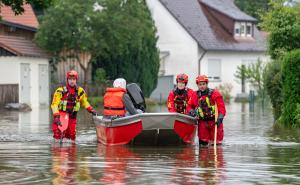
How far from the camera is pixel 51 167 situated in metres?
16.6

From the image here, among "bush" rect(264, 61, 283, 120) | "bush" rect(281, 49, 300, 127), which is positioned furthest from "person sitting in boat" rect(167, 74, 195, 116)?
"bush" rect(264, 61, 283, 120)

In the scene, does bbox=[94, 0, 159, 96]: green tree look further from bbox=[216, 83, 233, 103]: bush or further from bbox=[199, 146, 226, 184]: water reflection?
bbox=[199, 146, 226, 184]: water reflection

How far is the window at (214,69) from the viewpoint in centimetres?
7094

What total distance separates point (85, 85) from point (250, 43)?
2008 centimetres

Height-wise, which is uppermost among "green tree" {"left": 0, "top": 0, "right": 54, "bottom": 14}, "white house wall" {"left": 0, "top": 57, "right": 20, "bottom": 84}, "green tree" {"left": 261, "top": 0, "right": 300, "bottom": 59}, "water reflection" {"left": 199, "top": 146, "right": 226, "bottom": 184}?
"green tree" {"left": 0, "top": 0, "right": 54, "bottom": 14}

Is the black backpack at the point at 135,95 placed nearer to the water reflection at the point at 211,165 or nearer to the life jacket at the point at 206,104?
the life jacket at the point at 206,104

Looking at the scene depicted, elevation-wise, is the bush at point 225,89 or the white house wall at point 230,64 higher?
the white house wall at point 230,64

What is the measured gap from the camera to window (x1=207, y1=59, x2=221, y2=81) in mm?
70938

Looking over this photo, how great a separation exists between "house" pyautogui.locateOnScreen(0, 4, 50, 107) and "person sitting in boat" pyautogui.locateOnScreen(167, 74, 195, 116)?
25815 millimetres

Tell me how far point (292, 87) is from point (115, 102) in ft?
25.2

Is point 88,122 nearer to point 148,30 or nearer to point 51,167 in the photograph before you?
point 51,167

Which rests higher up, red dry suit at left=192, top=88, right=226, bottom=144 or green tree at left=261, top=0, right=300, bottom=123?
green tree at left=261, top=0, right=300, bottom=123

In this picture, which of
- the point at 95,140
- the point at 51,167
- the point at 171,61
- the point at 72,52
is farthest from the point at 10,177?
the point at 171,61

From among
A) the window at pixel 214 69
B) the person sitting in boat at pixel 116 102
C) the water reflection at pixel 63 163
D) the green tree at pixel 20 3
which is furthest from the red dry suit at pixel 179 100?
the window at pixel 214 69
